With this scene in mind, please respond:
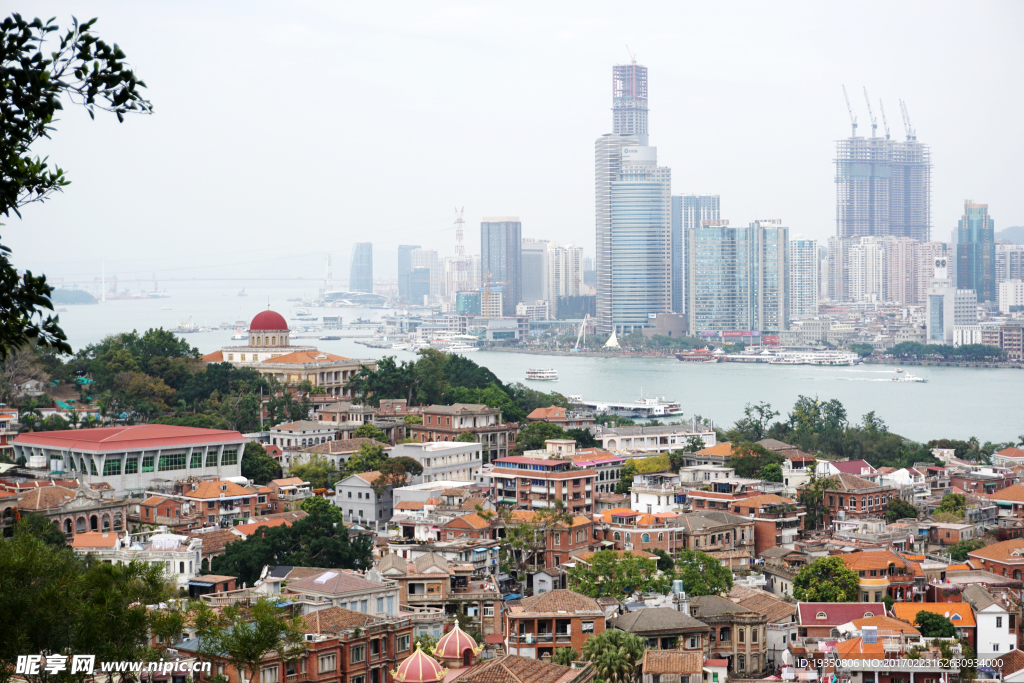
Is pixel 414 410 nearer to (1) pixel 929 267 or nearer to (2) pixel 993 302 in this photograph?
(2) pixel 993 302

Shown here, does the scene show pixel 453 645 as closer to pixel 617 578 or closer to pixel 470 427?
pixel 617 578

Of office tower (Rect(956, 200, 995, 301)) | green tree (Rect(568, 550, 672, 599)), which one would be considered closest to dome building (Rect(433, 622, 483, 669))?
green tree (Rect(568, 550, 672, 599))

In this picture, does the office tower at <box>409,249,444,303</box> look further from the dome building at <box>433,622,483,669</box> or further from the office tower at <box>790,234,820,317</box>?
the dome building at <box>433,622,483,669</box>

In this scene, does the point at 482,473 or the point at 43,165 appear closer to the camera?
the point at 43,165

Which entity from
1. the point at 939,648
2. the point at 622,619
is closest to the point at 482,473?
the point at 622,619

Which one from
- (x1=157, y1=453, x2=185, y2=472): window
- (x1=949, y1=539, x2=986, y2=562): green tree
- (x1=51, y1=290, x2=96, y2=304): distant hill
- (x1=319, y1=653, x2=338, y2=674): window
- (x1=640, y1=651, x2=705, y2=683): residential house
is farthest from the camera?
(x1=51, y1=290, x2=96, y2=304): distant hill

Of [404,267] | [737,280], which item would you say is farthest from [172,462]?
[404,267]
